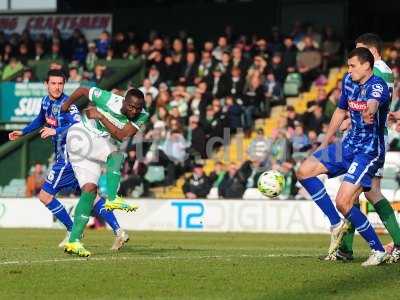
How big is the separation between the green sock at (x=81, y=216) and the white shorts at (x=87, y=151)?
0.23 metres

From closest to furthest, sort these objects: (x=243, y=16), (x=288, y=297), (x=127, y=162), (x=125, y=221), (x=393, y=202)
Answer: (x=288, y=297) → (x=393, y=202) → (x=125, y=221) → (x=127, y=162) → (x=243, y=16)

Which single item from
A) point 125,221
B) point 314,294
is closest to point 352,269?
point 314,294

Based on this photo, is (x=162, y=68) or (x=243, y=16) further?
(x=243, y=16)

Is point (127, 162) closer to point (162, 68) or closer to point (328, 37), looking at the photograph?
point (162, 68)

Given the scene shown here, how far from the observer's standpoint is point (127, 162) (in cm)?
2808

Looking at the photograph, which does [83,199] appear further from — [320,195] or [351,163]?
[351,163]

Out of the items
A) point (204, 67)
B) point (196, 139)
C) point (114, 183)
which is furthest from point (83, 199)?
point (204, 67)

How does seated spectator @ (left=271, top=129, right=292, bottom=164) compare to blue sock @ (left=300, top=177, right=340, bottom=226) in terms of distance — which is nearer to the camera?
blue sock @ (left=300, top=177, right=340, bottom=226)

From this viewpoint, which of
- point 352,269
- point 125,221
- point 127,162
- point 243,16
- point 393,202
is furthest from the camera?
point 243,16

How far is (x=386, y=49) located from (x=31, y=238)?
513 inches

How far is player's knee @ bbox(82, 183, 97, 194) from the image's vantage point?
13609 mm

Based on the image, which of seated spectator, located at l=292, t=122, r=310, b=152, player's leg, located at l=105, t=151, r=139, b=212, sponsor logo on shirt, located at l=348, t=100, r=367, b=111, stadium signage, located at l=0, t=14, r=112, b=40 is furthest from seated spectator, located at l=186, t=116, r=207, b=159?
sponsor logo on shirt, located at l=348, t=100, r=367, b=111

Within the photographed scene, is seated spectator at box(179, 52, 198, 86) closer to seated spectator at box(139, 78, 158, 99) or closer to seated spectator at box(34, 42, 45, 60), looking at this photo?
seated spectator at box(139, 78, 158, 99)

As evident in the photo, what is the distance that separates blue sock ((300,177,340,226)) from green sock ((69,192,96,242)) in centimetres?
272
